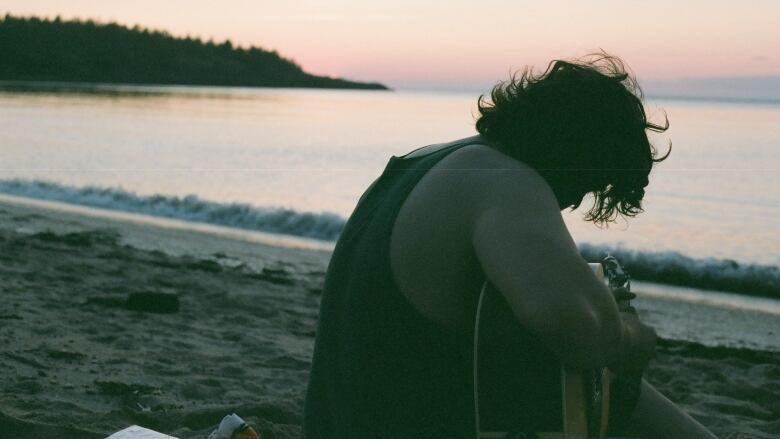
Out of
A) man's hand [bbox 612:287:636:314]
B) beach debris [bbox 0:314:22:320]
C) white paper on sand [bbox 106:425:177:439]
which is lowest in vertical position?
beach debris [bbox 0:314:22:320]

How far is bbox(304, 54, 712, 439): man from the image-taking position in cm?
170

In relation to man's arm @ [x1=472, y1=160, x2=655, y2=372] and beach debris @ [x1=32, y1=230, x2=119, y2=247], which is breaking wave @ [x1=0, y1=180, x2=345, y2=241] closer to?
beach debris @ [x1=32, y1=230, x2=119, y2=247]

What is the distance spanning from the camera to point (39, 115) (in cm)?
4875

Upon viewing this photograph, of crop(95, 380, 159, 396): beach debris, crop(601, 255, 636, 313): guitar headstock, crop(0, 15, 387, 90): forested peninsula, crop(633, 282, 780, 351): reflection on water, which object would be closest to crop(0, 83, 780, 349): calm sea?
crop(633, 282, 780, 351): reflection on water

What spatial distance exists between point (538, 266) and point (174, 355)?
4.13m

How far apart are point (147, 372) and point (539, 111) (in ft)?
11.9

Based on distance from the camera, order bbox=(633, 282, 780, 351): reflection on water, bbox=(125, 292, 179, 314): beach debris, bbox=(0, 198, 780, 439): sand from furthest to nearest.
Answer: bbox=(633, 282, 780, 351): reflection on water
bbox=(125, 292, 179, 314): beach debris
bbox=(0, 198, 780, 439): sand

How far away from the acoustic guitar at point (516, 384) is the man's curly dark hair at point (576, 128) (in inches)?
13.1

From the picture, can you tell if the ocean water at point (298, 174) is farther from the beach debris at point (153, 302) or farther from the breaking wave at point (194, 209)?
the beach debris at point (153, 302)

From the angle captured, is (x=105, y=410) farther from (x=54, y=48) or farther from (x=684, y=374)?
(x=54, y=48)

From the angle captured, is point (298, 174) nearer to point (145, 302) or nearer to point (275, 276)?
point (275, 276)

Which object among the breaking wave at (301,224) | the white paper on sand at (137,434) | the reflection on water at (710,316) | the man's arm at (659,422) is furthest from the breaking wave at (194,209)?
the man's arm at (659,422)

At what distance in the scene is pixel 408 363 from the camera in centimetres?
193

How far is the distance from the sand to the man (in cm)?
214
